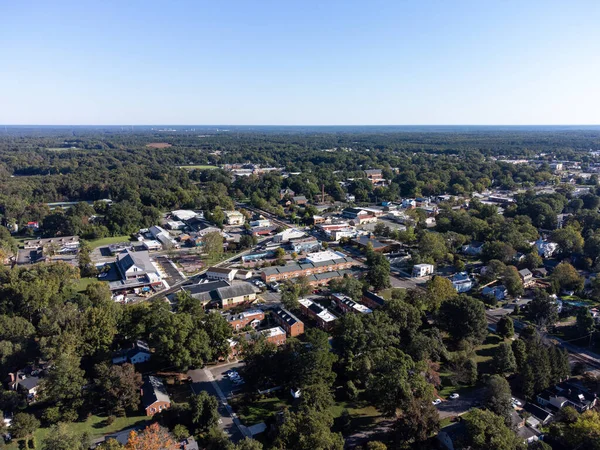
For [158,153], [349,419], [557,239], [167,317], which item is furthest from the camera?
[158,153]

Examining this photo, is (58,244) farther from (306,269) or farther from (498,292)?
(498,292)

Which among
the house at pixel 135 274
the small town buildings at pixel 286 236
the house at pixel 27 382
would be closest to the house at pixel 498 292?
the small town buildings at pixel 286 236

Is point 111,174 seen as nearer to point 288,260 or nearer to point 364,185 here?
point 364,185

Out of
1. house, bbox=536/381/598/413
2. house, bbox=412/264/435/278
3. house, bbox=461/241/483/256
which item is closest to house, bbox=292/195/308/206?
house, bbox=461/241/483/256

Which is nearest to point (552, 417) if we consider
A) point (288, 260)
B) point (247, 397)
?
point (247, 397)

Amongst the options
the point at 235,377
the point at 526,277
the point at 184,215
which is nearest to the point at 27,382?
the point at 235,377
